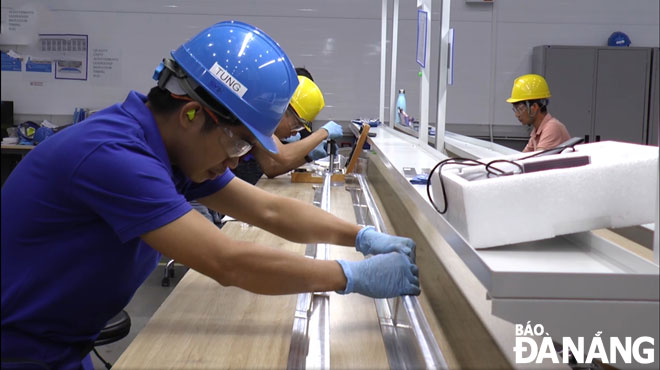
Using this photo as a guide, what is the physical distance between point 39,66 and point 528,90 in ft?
18.6

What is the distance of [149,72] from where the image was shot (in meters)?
7.16

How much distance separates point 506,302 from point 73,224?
0.89 metres

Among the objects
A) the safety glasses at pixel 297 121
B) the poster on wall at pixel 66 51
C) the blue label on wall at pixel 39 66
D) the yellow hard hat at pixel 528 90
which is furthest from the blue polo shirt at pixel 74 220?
the blue label on wall at pixel 39 66

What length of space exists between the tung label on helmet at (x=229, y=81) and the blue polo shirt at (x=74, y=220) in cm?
19

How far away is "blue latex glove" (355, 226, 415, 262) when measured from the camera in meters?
1.62

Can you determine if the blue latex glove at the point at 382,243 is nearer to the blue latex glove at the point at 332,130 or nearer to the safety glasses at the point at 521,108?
the blue latex glove at the point at 332,130

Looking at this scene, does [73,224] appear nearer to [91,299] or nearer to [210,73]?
[91,299]

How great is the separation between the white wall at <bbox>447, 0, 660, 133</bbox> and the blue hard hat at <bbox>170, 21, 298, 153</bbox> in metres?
5.82

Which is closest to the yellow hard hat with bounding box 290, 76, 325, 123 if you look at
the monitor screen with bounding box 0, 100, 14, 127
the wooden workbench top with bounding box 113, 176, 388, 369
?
the monitor screen with bounding box 0, 100, 14, 127

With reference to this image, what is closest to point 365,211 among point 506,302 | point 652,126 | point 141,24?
point 506,302

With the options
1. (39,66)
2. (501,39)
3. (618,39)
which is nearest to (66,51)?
(39,66)

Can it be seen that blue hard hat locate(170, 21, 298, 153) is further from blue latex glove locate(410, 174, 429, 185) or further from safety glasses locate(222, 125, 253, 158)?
blue latex glove locate(410, 174, 429, 185)

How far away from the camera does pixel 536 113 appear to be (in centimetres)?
427

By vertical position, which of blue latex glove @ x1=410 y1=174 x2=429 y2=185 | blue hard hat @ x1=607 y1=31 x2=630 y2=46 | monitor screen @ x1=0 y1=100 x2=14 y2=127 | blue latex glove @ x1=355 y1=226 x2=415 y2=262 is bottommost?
blue latex glove @ x1=355 y1=226 x2=415 y2=262
